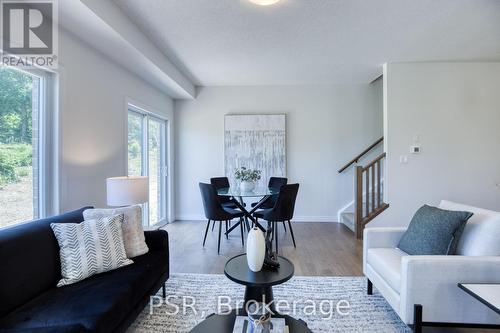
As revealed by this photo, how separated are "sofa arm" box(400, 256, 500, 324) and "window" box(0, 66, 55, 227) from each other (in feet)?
9.42

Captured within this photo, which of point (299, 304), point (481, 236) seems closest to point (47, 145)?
point (299, 304)

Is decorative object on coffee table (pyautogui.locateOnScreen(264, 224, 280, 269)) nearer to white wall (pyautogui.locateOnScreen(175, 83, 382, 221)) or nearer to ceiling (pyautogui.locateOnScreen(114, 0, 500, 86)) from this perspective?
ceiling (pyautogui.locateOnScreen(114, 0, 500, 86))

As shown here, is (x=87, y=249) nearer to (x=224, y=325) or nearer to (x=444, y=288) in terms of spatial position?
(x=224, y=325)

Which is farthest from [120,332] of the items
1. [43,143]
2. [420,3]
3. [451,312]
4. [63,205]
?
[420,3]

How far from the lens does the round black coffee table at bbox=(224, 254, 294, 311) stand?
1.64 m

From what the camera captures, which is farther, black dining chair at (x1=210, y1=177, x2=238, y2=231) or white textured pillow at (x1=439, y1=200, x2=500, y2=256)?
black dining chair at (x1=210, y1=177, x2=238, y2=231)

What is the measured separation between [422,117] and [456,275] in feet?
9.87

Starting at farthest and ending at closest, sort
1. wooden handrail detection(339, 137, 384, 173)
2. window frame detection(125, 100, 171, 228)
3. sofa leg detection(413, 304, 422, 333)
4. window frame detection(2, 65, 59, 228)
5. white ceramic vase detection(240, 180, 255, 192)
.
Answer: wooden handrail detection(339, 137, 384, 173) → window frame detection(125, 100, 171, 228) → white ceramic vase detection(240, 180, 255, 192) → window frame detection(2, 65, 59, 228) → sofa leg detection(413, 304, 422, 333)

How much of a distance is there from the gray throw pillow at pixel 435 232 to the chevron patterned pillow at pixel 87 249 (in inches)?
86.6

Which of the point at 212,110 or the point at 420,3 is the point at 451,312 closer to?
the point at 420,3

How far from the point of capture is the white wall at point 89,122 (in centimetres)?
241

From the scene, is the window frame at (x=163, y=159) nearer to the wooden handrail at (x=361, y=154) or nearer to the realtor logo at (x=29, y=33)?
the realtor logo at (x=29, y=33)

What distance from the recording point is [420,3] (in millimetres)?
2451

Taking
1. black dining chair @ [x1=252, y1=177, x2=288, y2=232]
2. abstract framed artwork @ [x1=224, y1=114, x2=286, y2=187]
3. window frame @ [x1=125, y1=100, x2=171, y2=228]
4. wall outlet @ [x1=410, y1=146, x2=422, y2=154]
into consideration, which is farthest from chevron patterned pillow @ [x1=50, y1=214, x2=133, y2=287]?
wall outlet @ [x1=410, y1=146, x2=422, y2=154]
